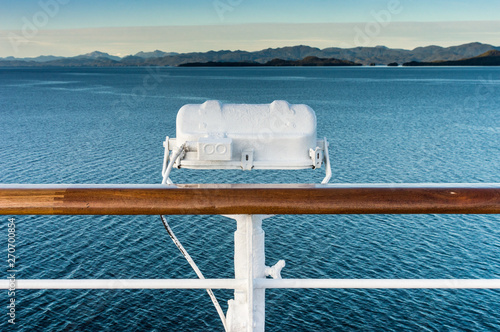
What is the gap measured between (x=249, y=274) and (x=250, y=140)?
3.02 feet

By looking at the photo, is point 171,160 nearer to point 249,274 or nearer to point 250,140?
point 250,140

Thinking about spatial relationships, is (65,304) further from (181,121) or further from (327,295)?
(181,121)

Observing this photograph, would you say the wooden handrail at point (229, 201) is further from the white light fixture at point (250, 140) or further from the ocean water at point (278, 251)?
the ocean water at point (278, 251)

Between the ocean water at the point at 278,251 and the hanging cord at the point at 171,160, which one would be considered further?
the ocean water at the point at 278,251

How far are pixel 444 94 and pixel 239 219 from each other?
101 meters

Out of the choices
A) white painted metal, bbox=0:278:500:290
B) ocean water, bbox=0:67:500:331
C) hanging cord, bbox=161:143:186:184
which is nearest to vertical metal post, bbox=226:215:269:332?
white painted metal, bbox=0:278:500:290

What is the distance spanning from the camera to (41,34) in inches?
3777

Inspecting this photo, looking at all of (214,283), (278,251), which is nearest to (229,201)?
(214,283)

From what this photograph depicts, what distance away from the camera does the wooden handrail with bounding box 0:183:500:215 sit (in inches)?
58.4

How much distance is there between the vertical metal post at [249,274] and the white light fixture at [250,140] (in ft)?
2.24

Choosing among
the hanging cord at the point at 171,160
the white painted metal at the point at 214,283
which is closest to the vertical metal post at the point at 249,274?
the white painted metal at the point at 214,283

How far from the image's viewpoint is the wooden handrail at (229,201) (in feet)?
4.86

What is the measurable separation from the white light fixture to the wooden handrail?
849mm

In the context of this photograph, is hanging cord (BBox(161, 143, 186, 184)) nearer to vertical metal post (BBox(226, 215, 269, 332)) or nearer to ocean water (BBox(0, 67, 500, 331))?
vertical metal post (BBox(226, 215, 269, 332))
